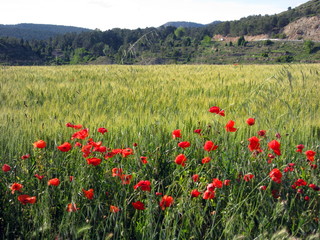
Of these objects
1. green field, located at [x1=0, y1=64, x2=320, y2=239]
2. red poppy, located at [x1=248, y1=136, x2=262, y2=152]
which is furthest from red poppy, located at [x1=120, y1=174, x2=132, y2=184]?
red poppy, located at [x1=248, y1=136, x2=262, y2=152]

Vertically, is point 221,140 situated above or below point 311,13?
below

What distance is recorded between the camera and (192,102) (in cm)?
354

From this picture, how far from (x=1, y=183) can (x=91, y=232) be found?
60 cm

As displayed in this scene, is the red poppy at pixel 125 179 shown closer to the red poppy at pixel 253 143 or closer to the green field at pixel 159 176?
the green field at pixel 159 176

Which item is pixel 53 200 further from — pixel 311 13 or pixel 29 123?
pixel 311 13

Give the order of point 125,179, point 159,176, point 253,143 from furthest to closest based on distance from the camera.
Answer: point 159,176, point 253,143, point 125,179

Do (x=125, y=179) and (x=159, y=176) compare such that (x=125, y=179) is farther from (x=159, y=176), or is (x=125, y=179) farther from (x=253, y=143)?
(x=253, y=143)

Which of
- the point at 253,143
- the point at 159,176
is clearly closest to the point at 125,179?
the point at 159,176

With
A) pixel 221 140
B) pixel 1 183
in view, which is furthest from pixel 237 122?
pixel 1 183

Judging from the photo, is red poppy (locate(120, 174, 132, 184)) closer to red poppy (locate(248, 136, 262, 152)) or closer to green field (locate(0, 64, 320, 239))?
green field (locate(0, 64, 320, 239))

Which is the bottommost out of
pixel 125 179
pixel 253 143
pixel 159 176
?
pixel 159 176

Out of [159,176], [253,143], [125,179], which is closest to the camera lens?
[125,179]

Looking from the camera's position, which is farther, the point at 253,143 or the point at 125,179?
the point at 253,143

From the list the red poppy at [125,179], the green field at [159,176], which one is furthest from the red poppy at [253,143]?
the red poppy at [125,179]
